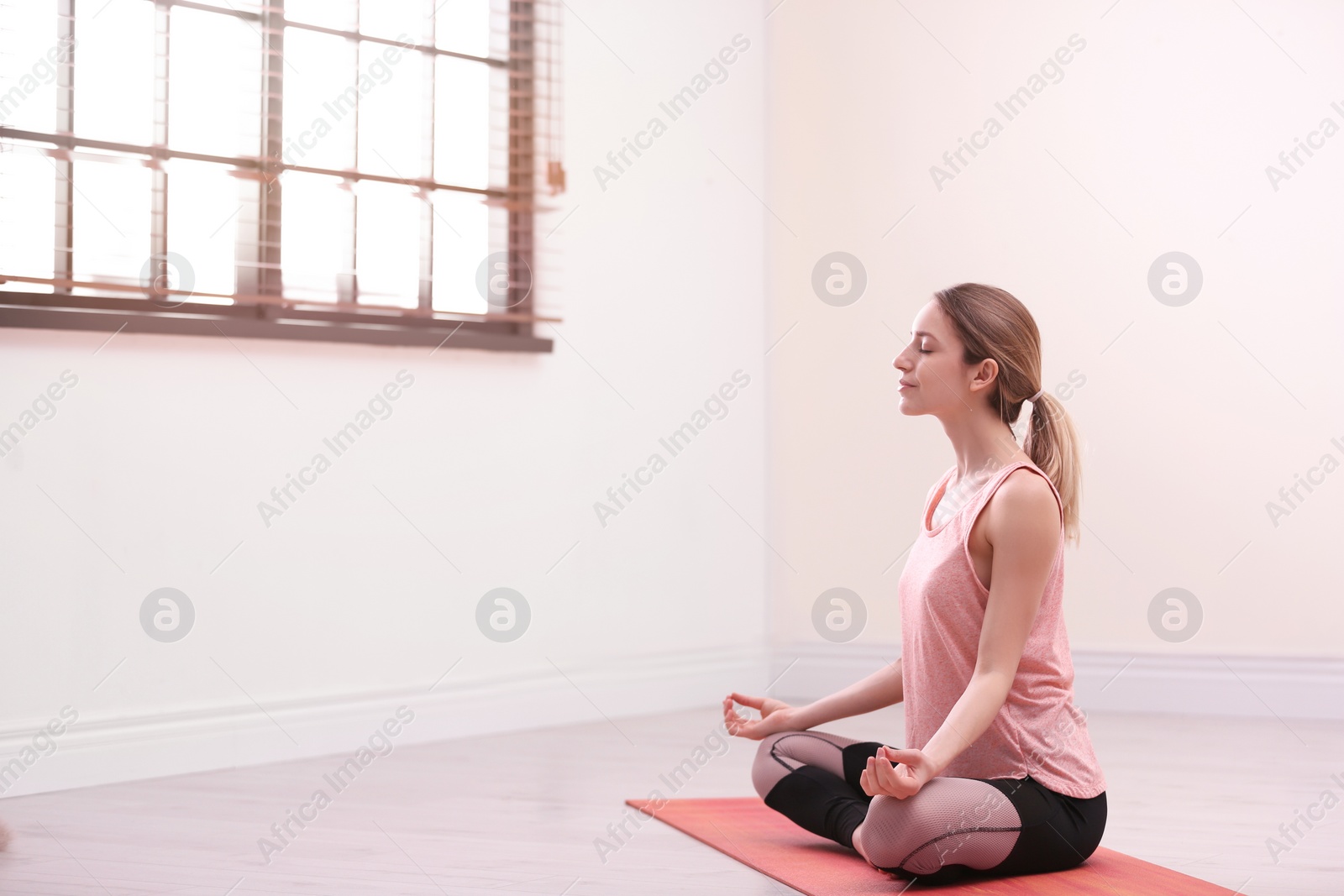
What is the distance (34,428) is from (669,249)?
184 centimetres

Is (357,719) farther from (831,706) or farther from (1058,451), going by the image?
(1058,451)

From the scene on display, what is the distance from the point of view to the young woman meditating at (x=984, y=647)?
1.88m

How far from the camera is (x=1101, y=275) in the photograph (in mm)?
3730

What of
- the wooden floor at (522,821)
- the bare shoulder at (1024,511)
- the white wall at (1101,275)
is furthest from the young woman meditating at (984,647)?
the white wall at (1101,275)

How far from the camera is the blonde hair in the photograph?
202cm

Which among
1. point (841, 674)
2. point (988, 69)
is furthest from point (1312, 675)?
point (988, 69)

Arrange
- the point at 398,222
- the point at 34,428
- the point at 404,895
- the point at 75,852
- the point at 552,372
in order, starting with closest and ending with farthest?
the point at 404,895
the point at 75,852
the point at 34,428
the point at 398,222
the point at 552,372

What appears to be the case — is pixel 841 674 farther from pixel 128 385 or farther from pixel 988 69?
pixel 128 385

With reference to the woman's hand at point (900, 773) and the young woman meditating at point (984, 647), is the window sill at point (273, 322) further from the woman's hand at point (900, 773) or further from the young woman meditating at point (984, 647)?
the woman's hand at point (900, 773)

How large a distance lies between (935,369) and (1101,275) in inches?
75.8

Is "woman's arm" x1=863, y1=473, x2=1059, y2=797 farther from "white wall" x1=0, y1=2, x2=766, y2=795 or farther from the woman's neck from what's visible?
"white wall" x1=0, y1=2, x2=766, y2=795

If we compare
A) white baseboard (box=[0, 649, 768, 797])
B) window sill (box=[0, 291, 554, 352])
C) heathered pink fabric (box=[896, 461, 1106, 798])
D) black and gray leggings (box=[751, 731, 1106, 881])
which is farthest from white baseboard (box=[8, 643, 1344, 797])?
heathered pink fabric (box=[896, 461, 1106, 798])

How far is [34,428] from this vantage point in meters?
2.70

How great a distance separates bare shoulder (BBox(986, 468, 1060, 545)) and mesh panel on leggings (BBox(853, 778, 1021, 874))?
377 mm
